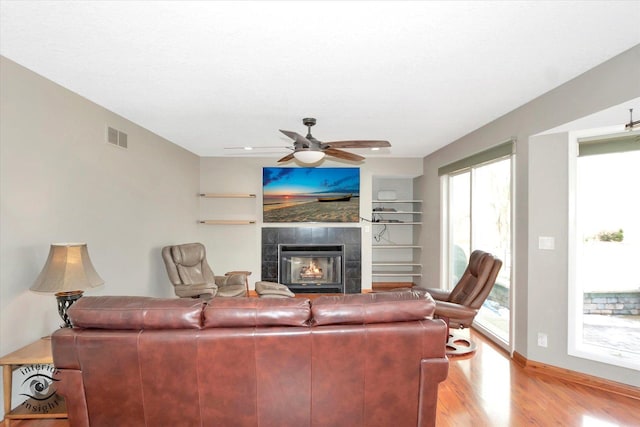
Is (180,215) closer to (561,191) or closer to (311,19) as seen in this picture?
(311,19)

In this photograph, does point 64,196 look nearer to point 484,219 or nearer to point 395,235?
point 484,219

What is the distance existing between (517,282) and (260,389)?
284 cm

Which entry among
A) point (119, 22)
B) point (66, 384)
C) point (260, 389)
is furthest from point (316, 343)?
point (119, 22)

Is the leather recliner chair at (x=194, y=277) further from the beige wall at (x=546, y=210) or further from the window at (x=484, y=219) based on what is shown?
the beige wall at (x=546, y=210)

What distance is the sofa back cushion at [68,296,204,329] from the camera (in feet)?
5.79

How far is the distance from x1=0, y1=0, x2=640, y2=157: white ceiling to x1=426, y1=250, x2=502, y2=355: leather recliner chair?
1631 mm

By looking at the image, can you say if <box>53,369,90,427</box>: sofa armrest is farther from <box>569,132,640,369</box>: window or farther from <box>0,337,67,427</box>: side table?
<box>569,132,640,369</box>: window

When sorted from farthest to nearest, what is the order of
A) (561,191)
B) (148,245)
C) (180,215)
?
1. (180,215)
2. (148,245)
3. (561,191)

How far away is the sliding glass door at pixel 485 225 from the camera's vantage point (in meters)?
3.70

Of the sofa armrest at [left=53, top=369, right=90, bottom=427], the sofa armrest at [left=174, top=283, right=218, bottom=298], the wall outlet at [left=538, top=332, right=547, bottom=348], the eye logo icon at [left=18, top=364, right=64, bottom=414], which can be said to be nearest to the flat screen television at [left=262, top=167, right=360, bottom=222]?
the sofa armrest at [left=174, top=283, right=218, bottom=298]

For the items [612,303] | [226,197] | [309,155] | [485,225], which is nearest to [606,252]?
[612,303]

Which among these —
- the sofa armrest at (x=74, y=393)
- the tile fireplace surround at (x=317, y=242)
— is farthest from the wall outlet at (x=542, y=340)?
the sofa armrest at (x=74, y=393)

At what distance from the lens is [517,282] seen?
3.32 metres

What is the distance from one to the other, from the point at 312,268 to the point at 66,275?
4.04 m
